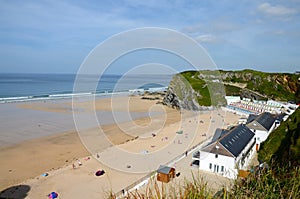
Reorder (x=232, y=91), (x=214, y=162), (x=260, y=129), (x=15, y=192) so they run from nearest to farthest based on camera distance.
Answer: (x=15, y=192), (x=214, y=162), (x=260, y=129), (x=232, y=91)

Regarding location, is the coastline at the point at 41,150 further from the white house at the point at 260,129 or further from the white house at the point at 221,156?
the white house at the point at 260,129

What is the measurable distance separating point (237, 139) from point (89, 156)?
971 cm

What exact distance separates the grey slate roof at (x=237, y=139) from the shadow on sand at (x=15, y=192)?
10089 millimetres

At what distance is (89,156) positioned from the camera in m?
16.4

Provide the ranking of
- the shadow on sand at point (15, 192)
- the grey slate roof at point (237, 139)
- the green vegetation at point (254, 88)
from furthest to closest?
1. the green vegetation at point (254, 88)
2. the grey slate roof at point (237, 139)
3. the shadow on sand at point (15, 192)

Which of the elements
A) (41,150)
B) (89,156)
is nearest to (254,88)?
(89,156)

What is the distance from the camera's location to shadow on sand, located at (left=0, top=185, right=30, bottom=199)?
1098 cm

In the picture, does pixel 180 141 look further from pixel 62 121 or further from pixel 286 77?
pixel 286 77

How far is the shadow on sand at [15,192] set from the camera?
10977 mm

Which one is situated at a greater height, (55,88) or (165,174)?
(55,88)

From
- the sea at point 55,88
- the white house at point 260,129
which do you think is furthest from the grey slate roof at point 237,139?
the sea at point 55,88

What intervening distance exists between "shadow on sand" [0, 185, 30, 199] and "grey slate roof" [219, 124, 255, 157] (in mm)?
10089

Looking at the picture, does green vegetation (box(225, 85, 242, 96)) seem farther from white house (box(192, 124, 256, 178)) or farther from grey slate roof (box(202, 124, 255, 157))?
white house (box(192, 124, 256, 178))

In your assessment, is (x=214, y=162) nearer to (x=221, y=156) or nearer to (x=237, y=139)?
(x=221, y=156)
